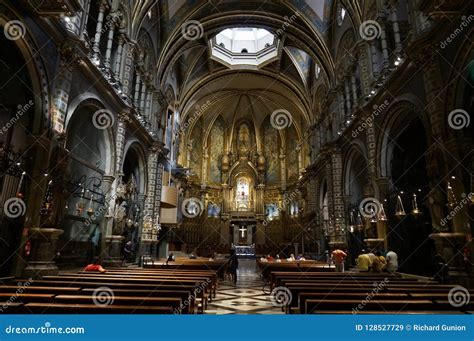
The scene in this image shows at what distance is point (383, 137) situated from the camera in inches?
529

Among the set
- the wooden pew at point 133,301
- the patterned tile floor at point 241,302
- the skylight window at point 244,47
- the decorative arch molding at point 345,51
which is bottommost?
the patterned tile floor at point 241,302

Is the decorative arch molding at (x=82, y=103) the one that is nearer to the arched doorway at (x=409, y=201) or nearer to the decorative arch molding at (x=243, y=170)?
the arched doorway at (x=409, y=201)

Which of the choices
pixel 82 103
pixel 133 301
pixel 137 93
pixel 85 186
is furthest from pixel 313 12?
pixel 133 301

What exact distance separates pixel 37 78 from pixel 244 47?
26417 millimetres

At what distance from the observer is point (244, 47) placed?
32.1 metres

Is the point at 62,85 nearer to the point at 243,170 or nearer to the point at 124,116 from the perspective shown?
the point at 124,116

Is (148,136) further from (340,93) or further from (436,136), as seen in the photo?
(436,136)

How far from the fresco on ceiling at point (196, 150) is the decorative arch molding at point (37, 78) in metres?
24.8

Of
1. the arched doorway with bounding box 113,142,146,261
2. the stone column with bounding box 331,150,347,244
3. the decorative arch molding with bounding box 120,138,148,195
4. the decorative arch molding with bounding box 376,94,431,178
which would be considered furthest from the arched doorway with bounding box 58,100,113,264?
the stone column with bounding box 331,150,347,244

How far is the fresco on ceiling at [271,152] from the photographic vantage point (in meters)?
37.0

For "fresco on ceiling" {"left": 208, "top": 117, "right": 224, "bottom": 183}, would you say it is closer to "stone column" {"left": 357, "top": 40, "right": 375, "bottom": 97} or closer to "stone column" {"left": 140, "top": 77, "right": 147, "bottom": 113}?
"stone column" {"left": 140, "top": 77, "right": 147, "bottom": 113}

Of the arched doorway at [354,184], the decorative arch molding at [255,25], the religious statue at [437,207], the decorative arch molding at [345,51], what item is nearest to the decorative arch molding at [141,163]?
the decorative arch molding at [255,25]

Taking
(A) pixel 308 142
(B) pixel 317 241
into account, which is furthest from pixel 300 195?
(B) pixel 317 241

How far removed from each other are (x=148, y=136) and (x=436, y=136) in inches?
603
